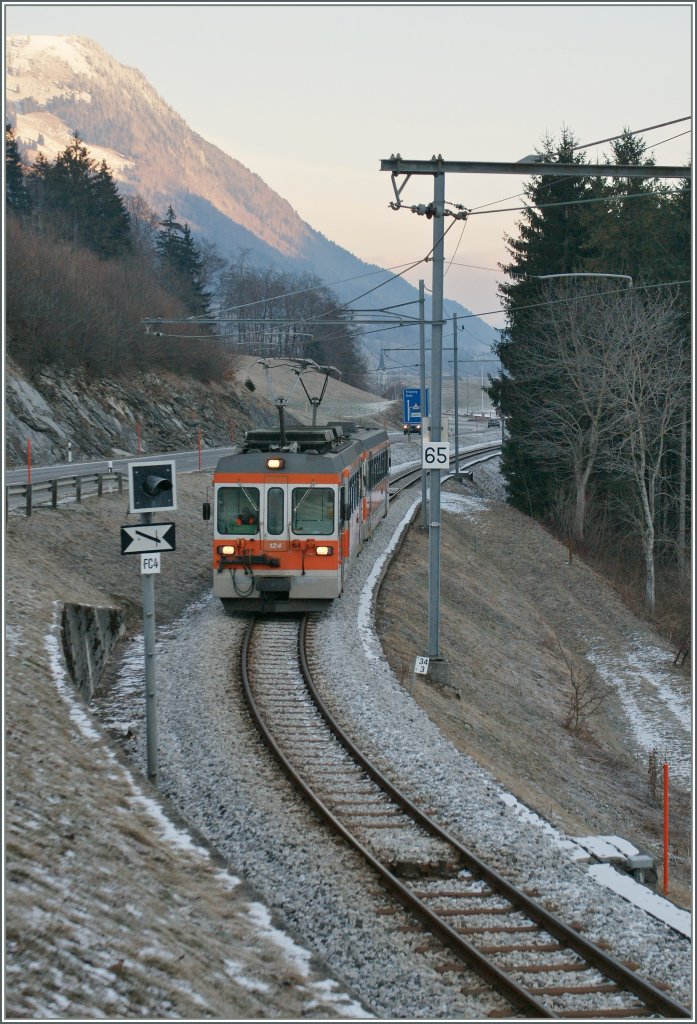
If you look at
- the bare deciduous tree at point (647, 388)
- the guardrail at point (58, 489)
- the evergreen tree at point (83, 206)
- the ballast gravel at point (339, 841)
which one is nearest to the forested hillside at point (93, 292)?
the evergreen tree at point (83, 206)

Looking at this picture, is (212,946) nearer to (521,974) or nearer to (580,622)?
(521,974)

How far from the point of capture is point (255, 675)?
16.2 m

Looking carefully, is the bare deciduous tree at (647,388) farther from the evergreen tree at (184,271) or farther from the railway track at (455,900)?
the evergreen tree at (184,271)

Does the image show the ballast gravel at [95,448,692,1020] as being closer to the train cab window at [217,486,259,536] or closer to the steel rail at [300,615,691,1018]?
the steel rail at [300,615,691,1018]

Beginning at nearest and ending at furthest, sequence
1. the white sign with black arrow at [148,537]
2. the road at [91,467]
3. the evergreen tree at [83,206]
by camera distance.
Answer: the white sign with black arrow at [148,537] → the road at [91,467] → the evergreen tree at [83,206]

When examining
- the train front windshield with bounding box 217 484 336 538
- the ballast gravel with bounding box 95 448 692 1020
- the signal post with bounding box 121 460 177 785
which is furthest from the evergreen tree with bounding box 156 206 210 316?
the signal post with bounding box 121 460 177 785

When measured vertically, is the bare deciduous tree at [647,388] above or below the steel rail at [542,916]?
above

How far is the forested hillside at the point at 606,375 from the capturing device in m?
39.1

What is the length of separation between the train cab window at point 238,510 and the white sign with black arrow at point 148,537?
8152 millimetres

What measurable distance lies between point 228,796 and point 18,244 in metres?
49.7

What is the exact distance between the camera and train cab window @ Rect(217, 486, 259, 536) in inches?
782

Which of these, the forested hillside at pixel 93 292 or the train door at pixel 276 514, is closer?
the train door at pixel 276 514

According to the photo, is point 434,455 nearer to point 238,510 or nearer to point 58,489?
point 238,510

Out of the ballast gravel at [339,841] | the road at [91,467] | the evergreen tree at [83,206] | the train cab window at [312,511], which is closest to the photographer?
the ballast gravel at [339,841]
